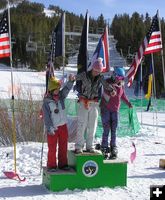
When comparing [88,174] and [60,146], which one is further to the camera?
[60,146]

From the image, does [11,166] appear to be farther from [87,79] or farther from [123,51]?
[123,51]

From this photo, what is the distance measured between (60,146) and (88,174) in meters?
0.63

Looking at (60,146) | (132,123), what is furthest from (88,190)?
(132,123)

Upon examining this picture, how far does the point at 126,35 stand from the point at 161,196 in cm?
7055

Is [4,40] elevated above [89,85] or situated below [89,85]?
above

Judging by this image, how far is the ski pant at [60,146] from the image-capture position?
748 cm

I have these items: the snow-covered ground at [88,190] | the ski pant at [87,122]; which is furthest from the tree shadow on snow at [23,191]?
the ski pant at [87,122]

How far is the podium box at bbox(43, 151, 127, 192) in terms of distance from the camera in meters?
7.27

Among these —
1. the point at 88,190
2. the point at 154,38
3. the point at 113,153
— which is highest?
the point at 154,38

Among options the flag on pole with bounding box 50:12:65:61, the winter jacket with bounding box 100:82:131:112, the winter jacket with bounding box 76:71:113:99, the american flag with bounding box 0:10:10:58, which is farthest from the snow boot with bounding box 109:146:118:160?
the american flag with bounding box 0:10:10:58

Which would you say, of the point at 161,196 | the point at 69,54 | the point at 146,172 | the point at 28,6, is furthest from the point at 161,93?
the point at 28,6

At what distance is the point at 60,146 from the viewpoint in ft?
24.9

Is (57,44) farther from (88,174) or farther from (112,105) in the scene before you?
(88,174)

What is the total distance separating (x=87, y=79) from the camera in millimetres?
7648
